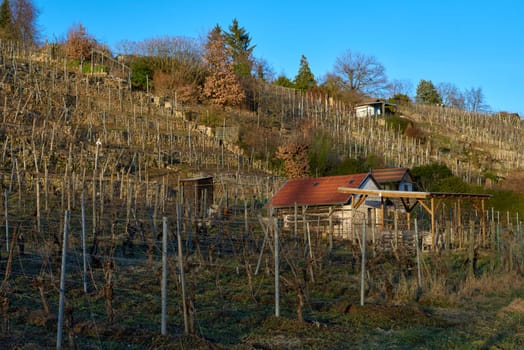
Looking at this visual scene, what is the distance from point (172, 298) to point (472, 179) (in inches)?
1215

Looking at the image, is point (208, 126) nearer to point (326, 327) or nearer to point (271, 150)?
point (271, 150)

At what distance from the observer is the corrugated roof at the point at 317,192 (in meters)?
23.3

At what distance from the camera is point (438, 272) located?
13.2 m

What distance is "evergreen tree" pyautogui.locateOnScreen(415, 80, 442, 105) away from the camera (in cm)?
7281

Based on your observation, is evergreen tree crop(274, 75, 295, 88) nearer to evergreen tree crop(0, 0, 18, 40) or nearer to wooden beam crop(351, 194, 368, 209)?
evergreen tree crop(0, 0, 18, 40)

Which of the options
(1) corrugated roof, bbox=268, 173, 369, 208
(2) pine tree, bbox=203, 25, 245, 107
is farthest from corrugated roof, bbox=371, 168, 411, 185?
(2) pine tree, bbox=203, 25, 245, 107

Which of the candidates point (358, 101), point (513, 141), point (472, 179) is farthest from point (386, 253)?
point (358, 101)

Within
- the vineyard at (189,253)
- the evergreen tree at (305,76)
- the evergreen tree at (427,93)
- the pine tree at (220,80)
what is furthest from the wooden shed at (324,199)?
the evergreen tree at (427,93)

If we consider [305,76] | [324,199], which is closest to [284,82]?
[305,76]

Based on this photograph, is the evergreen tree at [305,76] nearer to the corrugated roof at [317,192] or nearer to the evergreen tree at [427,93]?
the evergreen tree at [427,93]

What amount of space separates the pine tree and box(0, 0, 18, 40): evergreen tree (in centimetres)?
1519

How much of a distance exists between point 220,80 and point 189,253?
29494 mm

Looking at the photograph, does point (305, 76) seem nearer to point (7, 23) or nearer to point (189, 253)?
point (7, 23)

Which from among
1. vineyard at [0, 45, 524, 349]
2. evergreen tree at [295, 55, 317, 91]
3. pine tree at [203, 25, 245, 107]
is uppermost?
evergreen tree at [295, 55, 317, 91]
